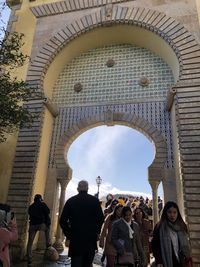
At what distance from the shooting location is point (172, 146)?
7.55 meters

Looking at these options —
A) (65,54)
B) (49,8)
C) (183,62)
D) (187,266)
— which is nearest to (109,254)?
(187,266)

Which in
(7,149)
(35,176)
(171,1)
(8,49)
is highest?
(171,1)

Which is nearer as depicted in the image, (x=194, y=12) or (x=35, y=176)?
(x=35, y=176)

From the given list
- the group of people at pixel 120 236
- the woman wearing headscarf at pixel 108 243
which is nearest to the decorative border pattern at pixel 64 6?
the woman wearing headscarf at pixel 108 243

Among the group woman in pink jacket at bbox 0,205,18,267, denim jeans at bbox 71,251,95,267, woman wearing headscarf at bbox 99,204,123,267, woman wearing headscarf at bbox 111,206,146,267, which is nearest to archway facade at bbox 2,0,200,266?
woman wearing headscarf at bbox 99,204,123,267

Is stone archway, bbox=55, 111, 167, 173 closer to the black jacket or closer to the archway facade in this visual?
the archway facade

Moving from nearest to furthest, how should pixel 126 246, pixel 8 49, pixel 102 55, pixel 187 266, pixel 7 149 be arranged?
1. pixel 187 266
2. pixel 126 246
3. pixel 8 49
4. pixel 7 149
5. pixel 102 55

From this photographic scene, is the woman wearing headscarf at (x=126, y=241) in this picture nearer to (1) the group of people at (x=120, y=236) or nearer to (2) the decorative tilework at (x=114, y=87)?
(1) the group of people at (x=120, y=236)

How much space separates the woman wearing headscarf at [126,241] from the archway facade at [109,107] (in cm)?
242

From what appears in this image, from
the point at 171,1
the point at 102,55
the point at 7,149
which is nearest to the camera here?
the point at 7,149

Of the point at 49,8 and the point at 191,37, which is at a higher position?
the point at 49,8

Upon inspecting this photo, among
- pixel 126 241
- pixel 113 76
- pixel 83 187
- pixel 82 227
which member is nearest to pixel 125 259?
pixel 126 241

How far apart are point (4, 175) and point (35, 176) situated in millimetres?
955

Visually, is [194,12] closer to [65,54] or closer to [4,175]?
[65,54]
